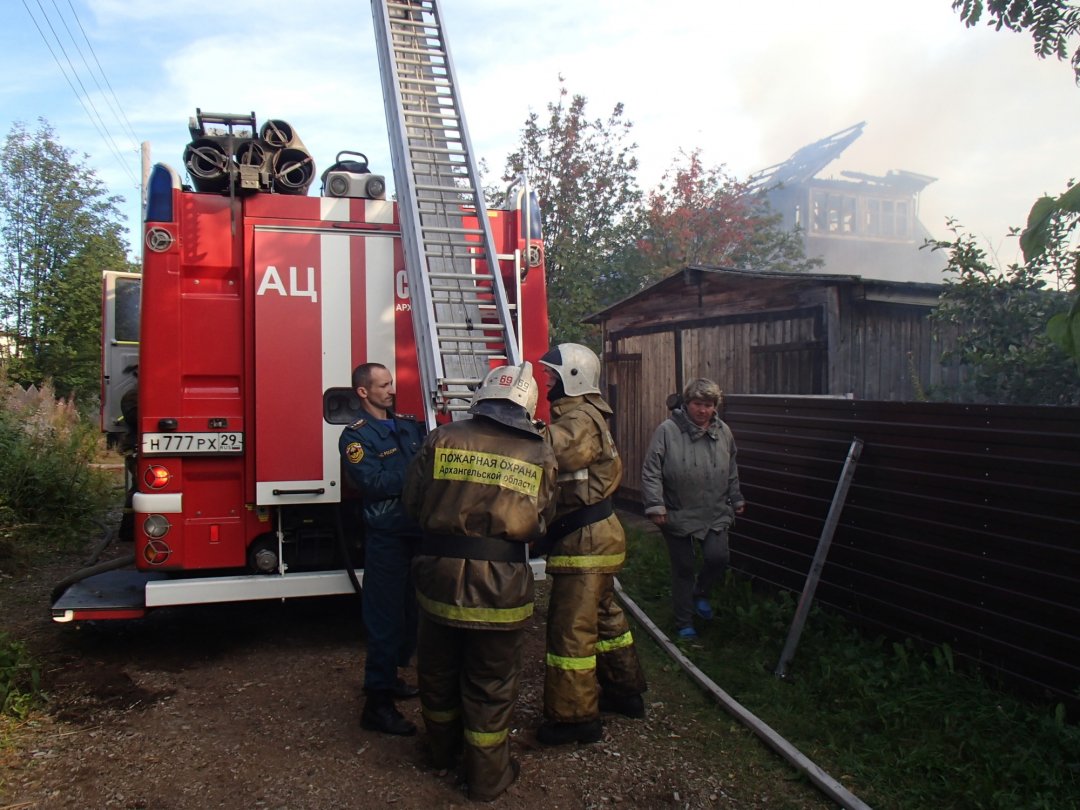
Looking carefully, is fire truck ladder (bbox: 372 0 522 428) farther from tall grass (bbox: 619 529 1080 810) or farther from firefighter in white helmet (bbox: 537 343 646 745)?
tall grass (bbox: 619 529 1080 810)

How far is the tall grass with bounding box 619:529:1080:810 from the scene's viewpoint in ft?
11.0

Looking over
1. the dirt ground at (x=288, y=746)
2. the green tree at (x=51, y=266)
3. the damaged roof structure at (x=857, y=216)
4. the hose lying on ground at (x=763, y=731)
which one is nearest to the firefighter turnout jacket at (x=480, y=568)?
the dirt ground at (x=288, y=746)

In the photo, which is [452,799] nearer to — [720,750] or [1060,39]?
[720,750]

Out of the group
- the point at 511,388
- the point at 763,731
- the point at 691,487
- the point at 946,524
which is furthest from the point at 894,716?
the point at 511,388

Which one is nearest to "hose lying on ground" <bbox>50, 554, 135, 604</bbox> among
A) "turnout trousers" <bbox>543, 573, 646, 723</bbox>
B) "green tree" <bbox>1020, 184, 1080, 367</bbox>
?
"turnout trousers" <bbox>543, 573, 646, 723</bbox>

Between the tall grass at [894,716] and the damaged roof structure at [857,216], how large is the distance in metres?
Result: 30.5

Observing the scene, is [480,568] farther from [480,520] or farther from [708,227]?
[708,227]

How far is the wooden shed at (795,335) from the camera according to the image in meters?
7.39

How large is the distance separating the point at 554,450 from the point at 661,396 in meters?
5.97

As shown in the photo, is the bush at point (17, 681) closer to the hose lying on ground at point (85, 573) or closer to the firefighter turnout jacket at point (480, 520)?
the hose lying on ground at point (85, 573)

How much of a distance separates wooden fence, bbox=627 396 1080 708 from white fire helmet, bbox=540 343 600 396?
6.44 ft

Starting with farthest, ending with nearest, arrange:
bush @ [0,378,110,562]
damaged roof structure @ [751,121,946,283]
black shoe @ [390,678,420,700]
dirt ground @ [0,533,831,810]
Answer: damaged roof structure @ [751,121,946,283]
bush @ [0,378,110,562]
black shoe @ [390,678,420,700]
dirt ground @ [0,533,831,810]

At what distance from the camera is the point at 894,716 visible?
3984mm

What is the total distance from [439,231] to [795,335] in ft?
13.4
